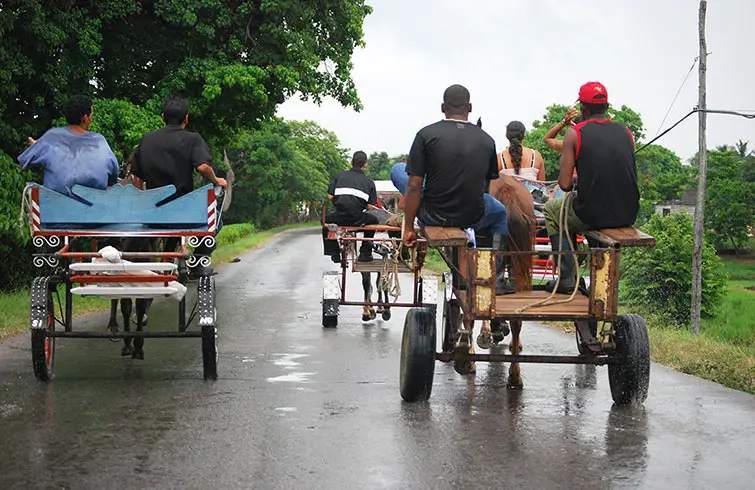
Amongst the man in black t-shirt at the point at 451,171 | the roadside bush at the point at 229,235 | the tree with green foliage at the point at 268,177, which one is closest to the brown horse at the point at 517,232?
the man in black t-shirt at the point at 451,171

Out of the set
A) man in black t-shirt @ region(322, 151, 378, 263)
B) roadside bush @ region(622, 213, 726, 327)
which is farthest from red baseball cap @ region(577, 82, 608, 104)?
roadside bush @ region(622, 213, 726, 327)

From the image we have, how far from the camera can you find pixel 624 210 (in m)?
7.47

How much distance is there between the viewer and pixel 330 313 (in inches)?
503

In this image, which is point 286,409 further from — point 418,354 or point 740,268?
point 740,268

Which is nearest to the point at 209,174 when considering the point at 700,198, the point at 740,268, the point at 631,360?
the point at 631,360

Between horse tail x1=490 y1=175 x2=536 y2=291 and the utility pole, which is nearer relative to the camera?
horse tail x1=490 y1=175 x2=536 y2=291

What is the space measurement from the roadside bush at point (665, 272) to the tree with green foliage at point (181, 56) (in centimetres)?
1169

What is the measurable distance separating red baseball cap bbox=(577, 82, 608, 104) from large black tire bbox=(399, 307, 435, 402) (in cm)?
210

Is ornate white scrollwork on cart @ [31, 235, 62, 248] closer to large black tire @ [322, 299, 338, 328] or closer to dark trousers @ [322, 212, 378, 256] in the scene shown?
large black tire @ [322, 299, 338, 328]

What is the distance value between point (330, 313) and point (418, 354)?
225 inches

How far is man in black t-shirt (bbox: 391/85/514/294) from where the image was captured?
7617 millimetres

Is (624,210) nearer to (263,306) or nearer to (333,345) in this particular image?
(333,345)

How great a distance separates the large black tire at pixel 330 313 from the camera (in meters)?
Result: 12.7

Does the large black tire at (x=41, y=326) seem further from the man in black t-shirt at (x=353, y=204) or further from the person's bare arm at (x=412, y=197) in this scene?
the man in black t-shirt at (x=353, y=204)
